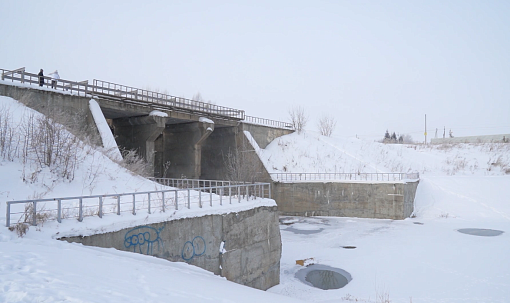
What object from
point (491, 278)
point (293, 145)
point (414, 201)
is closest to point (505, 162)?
point (414, 201)

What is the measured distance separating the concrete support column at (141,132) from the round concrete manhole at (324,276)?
14279 mm

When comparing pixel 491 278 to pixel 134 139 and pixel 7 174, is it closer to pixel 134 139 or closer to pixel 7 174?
pixel 7 174

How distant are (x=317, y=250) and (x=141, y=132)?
1585 cm

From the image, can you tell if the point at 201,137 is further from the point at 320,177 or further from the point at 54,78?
the point at 54,78

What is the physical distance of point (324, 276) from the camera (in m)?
14.0

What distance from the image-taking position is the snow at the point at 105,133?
17250 mm

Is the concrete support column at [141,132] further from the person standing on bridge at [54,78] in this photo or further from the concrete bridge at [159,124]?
the person standing on bridge at [54,78]

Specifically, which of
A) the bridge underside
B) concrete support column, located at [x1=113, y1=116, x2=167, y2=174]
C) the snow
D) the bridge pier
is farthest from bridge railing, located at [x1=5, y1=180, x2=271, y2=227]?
the bridge pier

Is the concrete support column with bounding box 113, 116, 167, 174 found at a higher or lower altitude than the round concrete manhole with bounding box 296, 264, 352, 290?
higher

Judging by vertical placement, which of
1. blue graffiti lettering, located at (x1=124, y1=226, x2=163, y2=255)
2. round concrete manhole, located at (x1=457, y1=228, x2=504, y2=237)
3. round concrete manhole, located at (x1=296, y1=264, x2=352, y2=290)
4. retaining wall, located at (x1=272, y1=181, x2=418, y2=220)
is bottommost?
round concrete manhole, located at (x1=296, y1=264, x2=352, y2=290)

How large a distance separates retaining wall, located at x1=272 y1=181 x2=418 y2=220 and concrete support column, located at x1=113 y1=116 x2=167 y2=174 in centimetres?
1147

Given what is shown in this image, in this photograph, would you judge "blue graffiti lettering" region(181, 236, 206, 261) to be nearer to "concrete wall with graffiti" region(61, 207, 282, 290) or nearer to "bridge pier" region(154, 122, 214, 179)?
"concrete wall with graffiti" region(61, 207, 282, 290)

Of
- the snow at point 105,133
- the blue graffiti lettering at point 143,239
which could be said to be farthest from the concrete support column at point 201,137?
the blue graffiti lettering at point 143,239

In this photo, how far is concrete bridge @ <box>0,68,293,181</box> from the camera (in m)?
17.9
